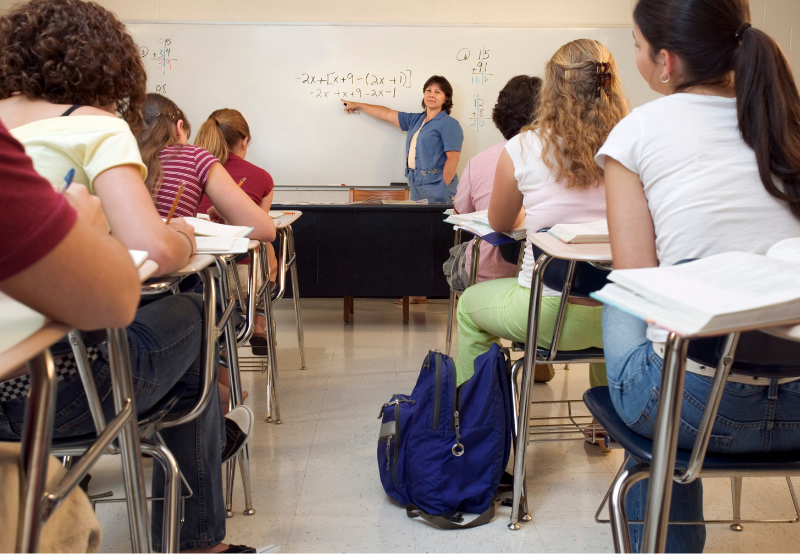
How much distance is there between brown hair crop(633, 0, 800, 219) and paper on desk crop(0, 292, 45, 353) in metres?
0.90

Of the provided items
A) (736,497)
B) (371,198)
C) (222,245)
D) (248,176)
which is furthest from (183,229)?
(371,198)

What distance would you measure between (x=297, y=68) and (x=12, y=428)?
13.9 ft

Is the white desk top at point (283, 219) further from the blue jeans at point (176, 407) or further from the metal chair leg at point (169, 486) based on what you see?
the metal chair leg at point (169, 486)

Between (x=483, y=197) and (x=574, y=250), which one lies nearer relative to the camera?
(x=574, y=250)

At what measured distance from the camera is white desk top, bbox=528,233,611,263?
1.06 meters

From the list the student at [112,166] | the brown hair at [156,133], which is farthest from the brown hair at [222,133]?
the student at [112,166]

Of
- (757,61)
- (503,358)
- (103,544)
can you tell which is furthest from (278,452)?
(757,61)

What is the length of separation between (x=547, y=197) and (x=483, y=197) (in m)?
0.83

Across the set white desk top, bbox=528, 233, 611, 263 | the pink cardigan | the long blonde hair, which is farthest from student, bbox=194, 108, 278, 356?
white desk top, bbox=528, 233, 611, 263

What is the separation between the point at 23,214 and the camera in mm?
511

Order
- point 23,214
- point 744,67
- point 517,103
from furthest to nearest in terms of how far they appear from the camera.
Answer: point 517,103
point 744,67
point 23,214

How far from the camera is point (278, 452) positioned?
1977 mm

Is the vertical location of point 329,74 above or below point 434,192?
above

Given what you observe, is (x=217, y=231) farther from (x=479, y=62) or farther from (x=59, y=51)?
(x=479, y=62)
